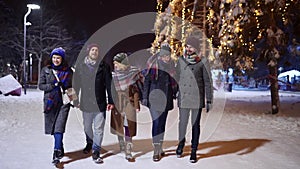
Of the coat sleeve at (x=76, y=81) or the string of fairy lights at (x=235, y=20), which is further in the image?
the string of fairy lights at (x=235, y=20)

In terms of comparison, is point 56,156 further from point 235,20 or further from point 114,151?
point 235,20

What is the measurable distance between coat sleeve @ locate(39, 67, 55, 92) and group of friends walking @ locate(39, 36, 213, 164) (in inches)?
0.6

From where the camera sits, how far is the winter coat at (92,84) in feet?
19.0

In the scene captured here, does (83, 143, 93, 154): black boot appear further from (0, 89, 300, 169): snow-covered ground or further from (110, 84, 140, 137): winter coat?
(110, 84, 140, 137): winter coat

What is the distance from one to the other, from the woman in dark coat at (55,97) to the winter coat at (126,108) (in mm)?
899

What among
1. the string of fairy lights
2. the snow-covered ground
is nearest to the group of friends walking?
the snow-covered ground

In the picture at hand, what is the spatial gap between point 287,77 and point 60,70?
143 feet

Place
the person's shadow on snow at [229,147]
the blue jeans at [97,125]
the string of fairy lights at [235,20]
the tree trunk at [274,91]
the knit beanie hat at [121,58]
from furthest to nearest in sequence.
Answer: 1. the tree trunk at [274,91]
2. the string of fairy lights at [235,20]
3. the person's shadow on snow at [229,147]
4. the knit beanie hat at [121,58]
5. the blue jeans at [97,125]

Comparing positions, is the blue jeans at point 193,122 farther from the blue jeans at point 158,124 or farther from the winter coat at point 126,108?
the winter coat at point 126,108

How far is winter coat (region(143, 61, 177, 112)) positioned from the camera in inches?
239

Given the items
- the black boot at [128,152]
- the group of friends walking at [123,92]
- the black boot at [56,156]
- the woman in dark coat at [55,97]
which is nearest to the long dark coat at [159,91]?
the group of friends walking at [123,92]

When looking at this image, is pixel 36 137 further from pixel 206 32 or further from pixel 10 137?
pixel 206 32

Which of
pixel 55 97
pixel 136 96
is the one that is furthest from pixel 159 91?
pixel 55 97

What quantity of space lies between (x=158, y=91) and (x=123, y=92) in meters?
0.59
